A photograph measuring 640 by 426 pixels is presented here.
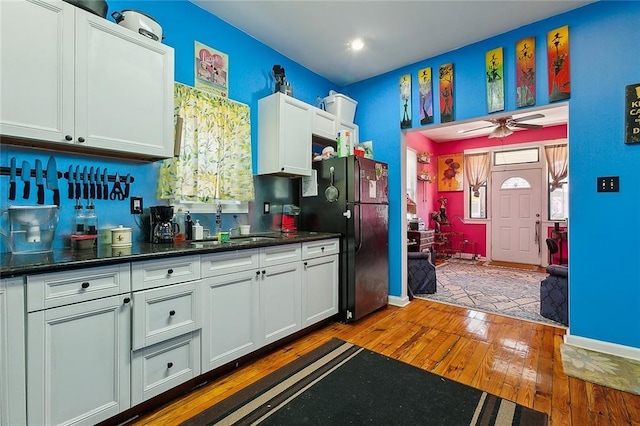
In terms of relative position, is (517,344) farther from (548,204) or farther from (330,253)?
(548,204)

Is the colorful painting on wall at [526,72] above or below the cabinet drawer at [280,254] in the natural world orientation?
above

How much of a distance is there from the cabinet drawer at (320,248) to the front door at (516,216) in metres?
4.97

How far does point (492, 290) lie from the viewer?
4.15 meters

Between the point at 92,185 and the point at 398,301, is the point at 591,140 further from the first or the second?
the point at 92,185

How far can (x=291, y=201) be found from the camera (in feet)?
11.0

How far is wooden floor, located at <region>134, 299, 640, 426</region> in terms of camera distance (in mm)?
1688

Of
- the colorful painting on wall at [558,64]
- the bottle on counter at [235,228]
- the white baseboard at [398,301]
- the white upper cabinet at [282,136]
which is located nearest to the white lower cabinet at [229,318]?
the bottle on counter at [235,228]

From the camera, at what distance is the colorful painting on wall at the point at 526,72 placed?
2691mm

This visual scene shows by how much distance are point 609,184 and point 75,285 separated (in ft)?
12.1

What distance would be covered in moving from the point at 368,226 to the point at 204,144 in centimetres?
177

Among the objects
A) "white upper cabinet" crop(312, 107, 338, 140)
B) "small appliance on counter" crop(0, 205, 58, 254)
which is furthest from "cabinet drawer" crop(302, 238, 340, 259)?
"small appliance on counter" crop(0, 205, 58, 254)

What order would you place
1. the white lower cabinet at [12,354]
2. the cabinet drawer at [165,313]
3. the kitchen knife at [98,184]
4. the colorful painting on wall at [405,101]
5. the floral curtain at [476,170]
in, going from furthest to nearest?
the floral curtain at [476,170], the colorful painting on wall at [405,101], the kitchen knife at [98,184], the cabinet drawer at [165,313], the white lower cabinet at [12,354]

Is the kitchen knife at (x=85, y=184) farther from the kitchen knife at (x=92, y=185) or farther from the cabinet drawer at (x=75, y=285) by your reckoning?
the cabinet drawer at (x=75, y=285)

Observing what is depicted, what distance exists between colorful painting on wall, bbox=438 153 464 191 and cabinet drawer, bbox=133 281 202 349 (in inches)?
261
